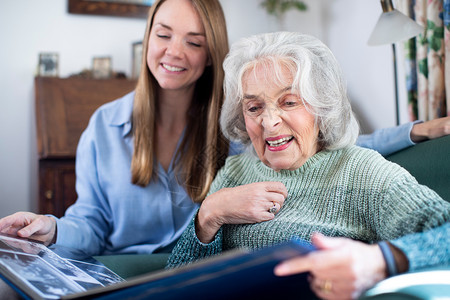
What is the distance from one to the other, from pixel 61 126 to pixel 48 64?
0.69 metres

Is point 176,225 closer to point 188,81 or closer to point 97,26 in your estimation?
point 188,81

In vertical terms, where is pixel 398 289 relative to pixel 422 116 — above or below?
below

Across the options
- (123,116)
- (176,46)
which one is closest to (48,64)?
(123,116)

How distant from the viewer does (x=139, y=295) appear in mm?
601

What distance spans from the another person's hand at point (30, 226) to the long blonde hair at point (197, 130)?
0.37m

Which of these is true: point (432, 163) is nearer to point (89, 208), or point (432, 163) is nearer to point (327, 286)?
point (327, 286)

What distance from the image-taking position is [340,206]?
41.4 inches

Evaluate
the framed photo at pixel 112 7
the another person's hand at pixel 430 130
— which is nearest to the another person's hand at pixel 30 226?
the another person's hand at pixel 430 130

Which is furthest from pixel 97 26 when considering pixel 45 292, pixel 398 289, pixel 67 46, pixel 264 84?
pixel 398 289

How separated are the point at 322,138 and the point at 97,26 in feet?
8.55

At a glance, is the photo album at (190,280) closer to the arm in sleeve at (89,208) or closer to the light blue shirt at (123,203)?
the arm in sleeve at (89,208)

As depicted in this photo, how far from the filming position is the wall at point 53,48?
303cm

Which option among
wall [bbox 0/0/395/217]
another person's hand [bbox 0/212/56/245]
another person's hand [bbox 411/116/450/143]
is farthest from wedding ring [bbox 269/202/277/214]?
wall [bbox 0/0/395/217]

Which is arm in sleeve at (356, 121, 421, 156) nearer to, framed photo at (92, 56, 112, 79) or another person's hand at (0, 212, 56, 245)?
another person's hand at (0, 212, 56, 245)
